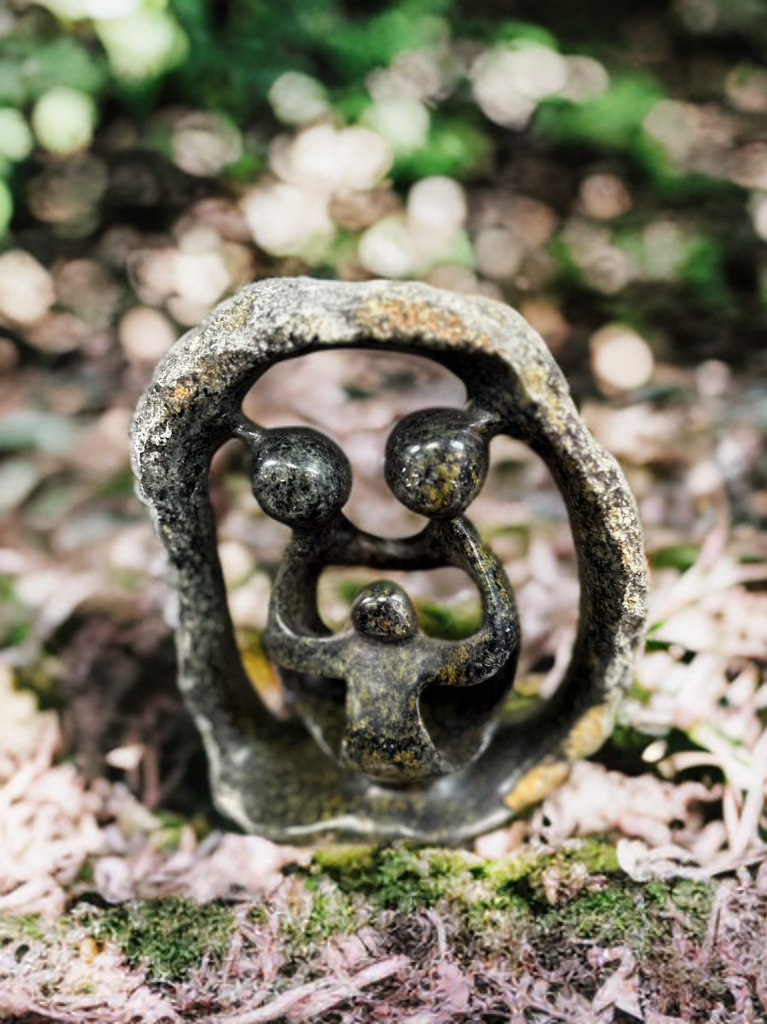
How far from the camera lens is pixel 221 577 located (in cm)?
146

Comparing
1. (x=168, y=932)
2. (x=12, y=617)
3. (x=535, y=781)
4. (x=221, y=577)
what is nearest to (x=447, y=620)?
(x=535, y=781)

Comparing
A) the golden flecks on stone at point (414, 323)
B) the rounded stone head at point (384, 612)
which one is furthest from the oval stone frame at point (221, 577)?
the rounded stone head at point (384, 612)

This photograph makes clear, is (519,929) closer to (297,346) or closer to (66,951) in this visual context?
(66,951)

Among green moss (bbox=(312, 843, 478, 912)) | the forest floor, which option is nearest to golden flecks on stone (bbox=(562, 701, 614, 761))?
the forest floor

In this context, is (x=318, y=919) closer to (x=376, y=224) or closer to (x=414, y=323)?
(x=414, y=323)

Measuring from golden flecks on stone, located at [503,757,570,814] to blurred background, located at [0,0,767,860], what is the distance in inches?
18.6

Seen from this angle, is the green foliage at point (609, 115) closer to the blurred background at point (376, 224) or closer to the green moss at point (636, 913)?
the blurred background at point (376, 224)

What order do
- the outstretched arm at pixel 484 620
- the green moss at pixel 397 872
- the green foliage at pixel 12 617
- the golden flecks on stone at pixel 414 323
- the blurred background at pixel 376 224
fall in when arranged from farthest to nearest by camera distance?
the blurred background at pixel 376 224
the green foliage at pixel 12 617
the green moss at pixel 397 872
the outstretched arm at pixel 484 620
the golden flecks on stone at pixel 414 323

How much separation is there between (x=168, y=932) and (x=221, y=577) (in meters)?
0.51

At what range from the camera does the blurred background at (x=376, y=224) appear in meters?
1.98

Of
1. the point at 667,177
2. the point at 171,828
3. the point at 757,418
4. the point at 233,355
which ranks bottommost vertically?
the point at 171,828

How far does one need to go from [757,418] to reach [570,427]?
3.29 feet

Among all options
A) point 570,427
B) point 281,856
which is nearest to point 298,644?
point 281,856

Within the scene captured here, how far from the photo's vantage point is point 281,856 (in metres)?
1.49
